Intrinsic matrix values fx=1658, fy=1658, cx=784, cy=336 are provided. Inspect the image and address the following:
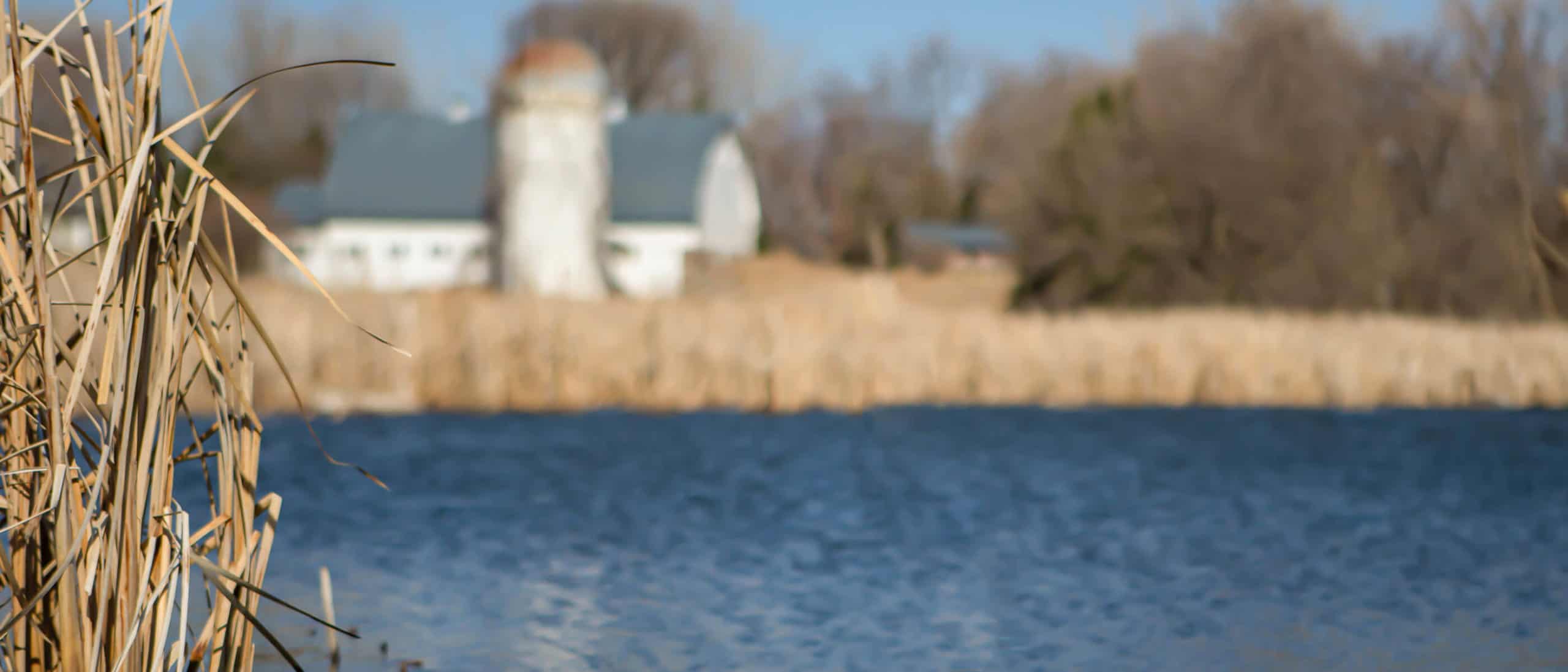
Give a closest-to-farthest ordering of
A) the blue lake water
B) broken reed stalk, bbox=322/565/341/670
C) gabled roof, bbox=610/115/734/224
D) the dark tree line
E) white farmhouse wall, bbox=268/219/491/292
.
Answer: broken reed stalk, bbox=322/565/341/670
the blue lake water
the dark tree line
white farmhouse wall, bbox=268/219/491/292
gabled roof, bbox=610/115/734/224

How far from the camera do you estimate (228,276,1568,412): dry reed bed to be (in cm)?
1955

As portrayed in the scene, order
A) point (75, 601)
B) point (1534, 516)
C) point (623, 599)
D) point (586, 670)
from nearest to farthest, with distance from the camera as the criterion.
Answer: point (75, 601) → point (586, 670) → point (623, 599) → point (1534, 516)

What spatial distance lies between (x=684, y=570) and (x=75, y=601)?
633 centimetres

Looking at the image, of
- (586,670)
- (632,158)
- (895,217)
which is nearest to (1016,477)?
(586,670)

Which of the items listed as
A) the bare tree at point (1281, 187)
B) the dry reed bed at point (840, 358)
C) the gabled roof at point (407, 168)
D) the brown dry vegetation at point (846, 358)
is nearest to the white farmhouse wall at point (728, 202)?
the gabled roof at point (407, 168)

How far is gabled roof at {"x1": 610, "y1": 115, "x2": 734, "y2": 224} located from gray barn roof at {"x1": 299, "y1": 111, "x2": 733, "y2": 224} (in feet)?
0.08

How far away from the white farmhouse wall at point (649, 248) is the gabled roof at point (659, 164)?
0.25 m

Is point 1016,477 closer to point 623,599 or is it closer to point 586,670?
point 623,599

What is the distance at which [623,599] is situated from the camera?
9.04 metres

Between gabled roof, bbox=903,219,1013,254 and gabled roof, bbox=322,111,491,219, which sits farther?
gabled roof, bbox=903,219,1013,254

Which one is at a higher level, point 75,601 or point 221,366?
point 221,366

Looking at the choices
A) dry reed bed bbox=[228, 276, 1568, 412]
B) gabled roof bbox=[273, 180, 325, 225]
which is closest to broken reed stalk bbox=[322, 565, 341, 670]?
dry reed bed bbox=[228, 276, 1568, 412]

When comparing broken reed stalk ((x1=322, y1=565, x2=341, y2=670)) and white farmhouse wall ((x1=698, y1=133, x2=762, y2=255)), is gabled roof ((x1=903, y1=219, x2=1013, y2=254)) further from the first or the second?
broken reed stalk ((x1=322, y1=565, x2=341, y2=670))

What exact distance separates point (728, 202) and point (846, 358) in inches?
1226
